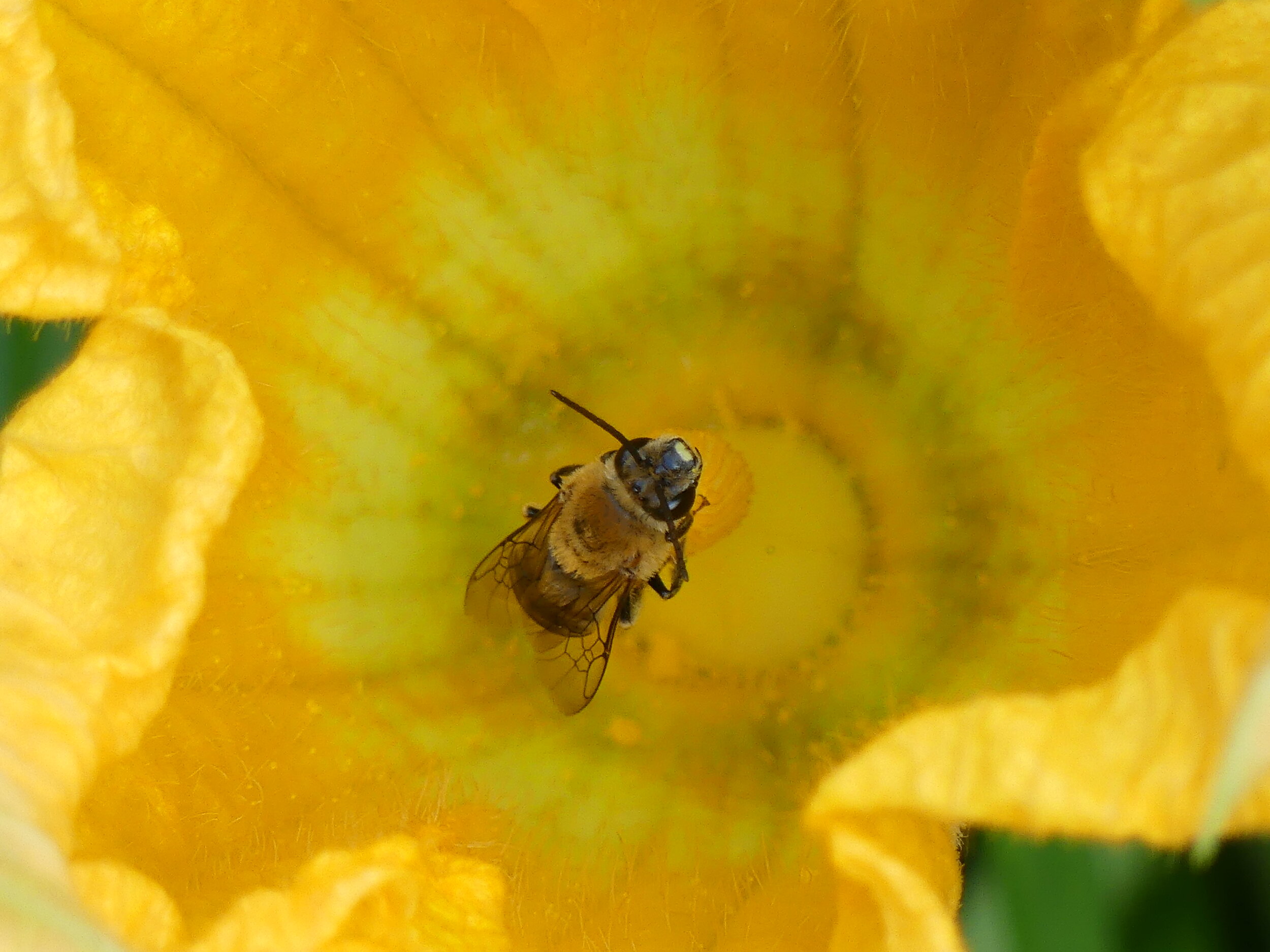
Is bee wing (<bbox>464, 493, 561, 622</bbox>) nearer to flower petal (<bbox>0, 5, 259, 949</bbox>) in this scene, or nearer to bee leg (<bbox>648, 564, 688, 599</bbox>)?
bee leg (<bbox>648, 564, 688, 599</bbox>)

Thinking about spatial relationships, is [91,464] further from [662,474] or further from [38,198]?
[662,474]

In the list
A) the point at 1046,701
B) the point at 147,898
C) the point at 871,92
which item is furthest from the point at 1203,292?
the point at 147,898

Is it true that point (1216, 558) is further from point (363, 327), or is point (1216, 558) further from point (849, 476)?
point (363, 327)

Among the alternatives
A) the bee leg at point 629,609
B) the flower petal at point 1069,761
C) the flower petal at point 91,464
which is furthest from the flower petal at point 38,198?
the flower petal at point 1069,761

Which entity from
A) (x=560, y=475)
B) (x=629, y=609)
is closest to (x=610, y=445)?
(x=560, y=475)

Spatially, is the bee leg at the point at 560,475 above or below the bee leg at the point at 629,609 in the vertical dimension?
above

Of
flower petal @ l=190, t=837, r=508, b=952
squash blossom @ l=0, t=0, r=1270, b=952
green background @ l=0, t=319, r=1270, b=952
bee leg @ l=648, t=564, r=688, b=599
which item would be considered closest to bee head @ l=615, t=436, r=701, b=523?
bee leg @ l=648, t=564, r=688, b=599

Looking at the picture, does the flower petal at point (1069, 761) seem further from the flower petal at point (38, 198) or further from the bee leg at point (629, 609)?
the flower petal at point (38, 198)
